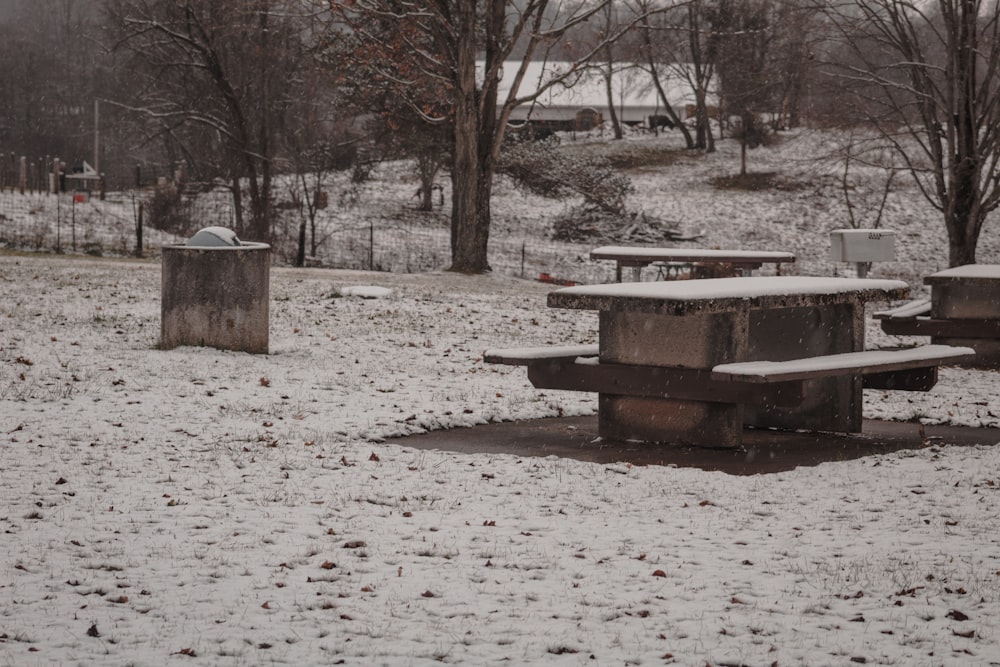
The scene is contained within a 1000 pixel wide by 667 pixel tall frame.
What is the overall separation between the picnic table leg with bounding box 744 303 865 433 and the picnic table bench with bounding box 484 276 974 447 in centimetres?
1

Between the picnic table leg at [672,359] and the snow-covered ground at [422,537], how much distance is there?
940mm

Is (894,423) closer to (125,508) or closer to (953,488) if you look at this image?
(953,488)

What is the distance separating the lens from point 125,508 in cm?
624

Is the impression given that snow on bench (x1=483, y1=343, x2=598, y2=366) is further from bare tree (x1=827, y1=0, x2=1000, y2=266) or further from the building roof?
the building roof

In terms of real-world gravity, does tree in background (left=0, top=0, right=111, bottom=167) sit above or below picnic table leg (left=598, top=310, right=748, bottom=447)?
above

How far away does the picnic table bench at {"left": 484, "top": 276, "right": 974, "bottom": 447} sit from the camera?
7.94 meters

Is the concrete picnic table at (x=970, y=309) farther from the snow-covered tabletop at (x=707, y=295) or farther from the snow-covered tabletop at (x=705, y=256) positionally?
the snow-covered tabletop at (x=705, y=256)

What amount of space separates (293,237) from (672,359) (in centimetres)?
2853

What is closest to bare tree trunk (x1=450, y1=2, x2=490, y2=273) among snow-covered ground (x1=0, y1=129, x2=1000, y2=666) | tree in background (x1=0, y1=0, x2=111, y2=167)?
snow-covered ground (x1=0, y1=129, x2=1000, y2=666)

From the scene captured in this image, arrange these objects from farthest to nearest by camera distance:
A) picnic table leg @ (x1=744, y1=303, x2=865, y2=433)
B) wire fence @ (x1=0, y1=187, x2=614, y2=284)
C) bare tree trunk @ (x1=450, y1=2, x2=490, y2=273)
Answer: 1. wire fence @ (x1=0, y1=187, x2=614, y2=284)
2. bare tree trunk @ (x1=450, y1=2, x2=490, y2=273)
3. picnic table leg @ (x1=744, y1=303, x2=865, y2=433)

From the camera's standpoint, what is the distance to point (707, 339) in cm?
820

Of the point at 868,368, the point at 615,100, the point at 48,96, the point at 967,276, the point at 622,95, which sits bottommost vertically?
the point at 868,368

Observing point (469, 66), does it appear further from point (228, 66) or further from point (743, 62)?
point (743, 62)

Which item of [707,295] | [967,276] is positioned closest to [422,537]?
[707,295]
